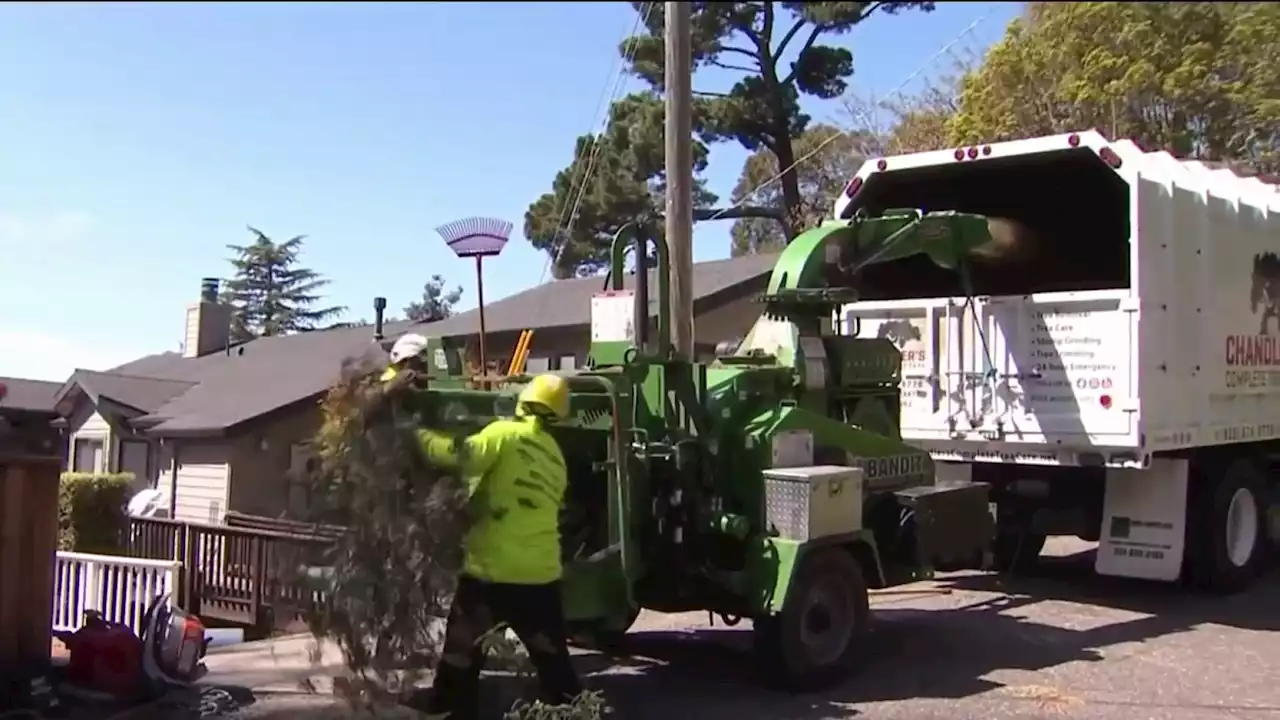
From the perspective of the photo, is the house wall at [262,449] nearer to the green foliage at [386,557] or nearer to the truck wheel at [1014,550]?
the truck wheel at [1014,550]

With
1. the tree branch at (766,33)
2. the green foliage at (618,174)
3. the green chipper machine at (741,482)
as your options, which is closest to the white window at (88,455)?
the green foliage at (618,174)

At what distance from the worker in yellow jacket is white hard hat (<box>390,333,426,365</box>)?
1.85 ft

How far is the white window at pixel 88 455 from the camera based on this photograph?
25.2 metres

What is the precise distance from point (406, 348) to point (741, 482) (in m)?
2.27

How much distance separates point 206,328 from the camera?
1267 inches

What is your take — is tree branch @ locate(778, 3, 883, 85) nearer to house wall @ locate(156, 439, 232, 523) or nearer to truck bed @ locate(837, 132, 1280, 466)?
truck bed @ locate(837, 132, 1280, 466)

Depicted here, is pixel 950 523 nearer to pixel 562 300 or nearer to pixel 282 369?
pixel 562 300

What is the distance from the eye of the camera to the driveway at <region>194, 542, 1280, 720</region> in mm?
7527

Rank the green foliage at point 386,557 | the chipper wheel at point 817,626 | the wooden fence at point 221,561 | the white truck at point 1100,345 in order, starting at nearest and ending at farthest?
the green foliage at point 386,557 < the chipper wheel at point 817,626 < the white truck at point 1100,345 < the wooden fence at point 221,561

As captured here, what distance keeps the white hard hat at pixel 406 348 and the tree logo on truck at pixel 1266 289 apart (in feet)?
25.4

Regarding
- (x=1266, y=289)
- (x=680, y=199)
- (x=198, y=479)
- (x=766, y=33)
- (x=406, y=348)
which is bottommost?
(x=198, y=479)

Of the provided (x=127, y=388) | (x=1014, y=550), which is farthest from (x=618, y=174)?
(x=127, y=388)

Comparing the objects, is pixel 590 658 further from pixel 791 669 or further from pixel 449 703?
pixel 449 703

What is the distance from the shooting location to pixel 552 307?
2344 cm
